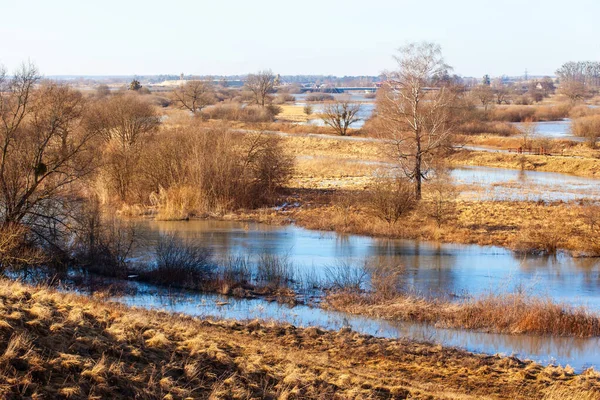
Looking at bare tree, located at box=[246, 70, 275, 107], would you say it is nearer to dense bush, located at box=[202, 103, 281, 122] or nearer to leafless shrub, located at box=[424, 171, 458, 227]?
dense bush, located at box=[202, 103, 281, 122]

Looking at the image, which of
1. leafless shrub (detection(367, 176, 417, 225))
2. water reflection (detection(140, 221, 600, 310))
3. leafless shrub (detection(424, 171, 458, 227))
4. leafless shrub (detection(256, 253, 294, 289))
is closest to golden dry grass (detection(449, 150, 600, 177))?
leafless shrub (detection(424, 171, 458, 227))

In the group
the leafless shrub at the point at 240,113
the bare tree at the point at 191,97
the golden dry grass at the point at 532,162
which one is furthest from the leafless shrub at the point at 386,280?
the bare tree at the point at 191,97

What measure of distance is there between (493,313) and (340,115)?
6112 cm

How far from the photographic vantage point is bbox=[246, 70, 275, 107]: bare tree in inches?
4279

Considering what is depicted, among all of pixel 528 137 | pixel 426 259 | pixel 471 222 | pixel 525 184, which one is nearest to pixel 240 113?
pixel 528 137

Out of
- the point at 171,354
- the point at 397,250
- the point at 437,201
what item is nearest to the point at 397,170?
the point at 437,201

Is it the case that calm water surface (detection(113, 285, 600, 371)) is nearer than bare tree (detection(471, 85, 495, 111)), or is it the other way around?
calm water surface (detection(113, 285, 600, 371))

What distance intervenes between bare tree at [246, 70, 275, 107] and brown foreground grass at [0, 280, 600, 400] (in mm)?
91905

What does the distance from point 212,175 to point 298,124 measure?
45.3m

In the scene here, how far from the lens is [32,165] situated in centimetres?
2441

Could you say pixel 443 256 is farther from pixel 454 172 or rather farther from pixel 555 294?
pixel 454 172

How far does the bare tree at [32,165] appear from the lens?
24.0 m

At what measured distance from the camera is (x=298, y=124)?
277 feet

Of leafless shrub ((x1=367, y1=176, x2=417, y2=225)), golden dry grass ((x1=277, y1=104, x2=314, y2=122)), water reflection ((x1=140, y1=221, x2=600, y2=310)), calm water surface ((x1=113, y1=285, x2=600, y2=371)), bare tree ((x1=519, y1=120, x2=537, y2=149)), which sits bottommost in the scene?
water reflection ((x1=140, y1=221, x2=600, y2=310))
